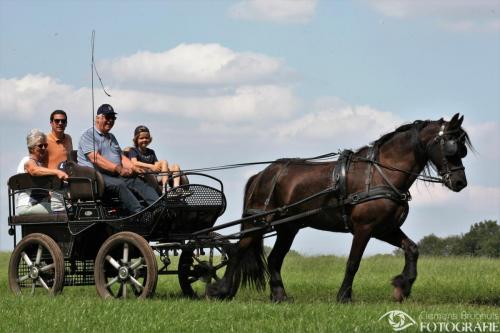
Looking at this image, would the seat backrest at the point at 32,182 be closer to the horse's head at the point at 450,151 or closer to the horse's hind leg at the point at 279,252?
the horse's hind leg at the point at 279,252

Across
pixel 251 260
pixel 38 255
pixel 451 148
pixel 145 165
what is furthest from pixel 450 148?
pixel 38 255

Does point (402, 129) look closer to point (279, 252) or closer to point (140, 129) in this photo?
point (279, 252)

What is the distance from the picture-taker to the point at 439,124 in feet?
39.0

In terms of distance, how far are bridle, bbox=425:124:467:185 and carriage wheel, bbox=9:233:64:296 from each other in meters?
4.98

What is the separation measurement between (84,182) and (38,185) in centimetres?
93

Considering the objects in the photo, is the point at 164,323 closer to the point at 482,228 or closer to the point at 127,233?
the point at 127,233

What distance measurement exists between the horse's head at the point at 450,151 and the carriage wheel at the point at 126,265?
3623 millimetres

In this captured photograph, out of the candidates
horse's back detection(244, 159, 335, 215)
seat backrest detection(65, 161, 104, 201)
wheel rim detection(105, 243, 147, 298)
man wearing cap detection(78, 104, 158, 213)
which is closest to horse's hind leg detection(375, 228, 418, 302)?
horse's back detection(244, 159, 335, 215)

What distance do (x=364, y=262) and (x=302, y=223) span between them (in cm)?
672

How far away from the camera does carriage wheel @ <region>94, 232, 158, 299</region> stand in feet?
39.4

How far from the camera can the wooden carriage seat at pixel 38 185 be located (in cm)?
1295

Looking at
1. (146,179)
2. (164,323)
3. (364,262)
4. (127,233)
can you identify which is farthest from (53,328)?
(364,262)

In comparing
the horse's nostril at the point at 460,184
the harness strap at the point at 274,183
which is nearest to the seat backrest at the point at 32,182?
the harness strap at the point at 274,183

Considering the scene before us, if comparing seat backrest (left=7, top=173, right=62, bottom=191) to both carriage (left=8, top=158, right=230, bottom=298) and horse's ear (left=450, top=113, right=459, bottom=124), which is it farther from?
horse's ear (left=450, top=113, right=459, bottom=124)
